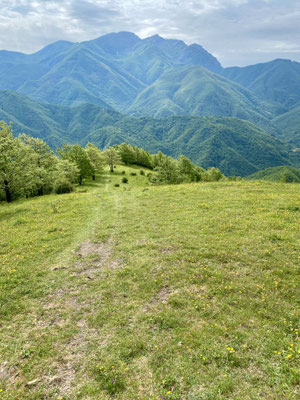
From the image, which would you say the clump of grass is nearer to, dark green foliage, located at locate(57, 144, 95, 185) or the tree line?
the tree line

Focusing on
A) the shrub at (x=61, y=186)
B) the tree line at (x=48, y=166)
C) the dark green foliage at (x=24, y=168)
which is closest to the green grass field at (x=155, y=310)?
the dark green foliage at (x=24, y=168)

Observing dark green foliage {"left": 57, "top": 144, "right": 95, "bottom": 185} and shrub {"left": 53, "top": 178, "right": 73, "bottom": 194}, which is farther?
dark green foliage {"left": 57, "top": 144, "right": 95, "bottom": 185}

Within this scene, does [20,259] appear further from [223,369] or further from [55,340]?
[223,369]

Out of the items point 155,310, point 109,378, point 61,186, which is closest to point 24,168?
point 61,186

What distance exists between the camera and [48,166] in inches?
2437

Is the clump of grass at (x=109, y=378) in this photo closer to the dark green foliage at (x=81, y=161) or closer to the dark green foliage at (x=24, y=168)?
the dark green foliage at (x=24, y=168)

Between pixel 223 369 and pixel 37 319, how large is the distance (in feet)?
28.8

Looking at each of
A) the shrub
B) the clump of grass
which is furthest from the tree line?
the clump of grass

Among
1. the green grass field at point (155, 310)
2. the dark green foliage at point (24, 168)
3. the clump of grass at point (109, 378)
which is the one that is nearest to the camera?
the clump of grass at point (109, 378)

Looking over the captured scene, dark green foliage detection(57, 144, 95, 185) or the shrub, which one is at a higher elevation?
dark green foliage detection(57, 144, 95, 185)

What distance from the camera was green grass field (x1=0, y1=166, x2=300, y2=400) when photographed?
7.82 metres

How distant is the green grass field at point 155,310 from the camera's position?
7.82 metres

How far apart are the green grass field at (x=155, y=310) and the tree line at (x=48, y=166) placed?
859 inches

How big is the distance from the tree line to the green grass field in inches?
859
